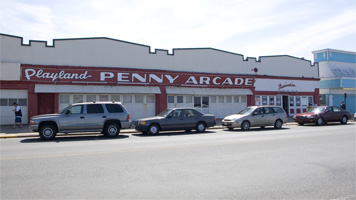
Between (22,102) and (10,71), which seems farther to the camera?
(22,102)

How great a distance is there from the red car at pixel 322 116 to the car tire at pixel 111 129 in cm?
1410

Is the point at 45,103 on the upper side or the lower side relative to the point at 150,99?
lower

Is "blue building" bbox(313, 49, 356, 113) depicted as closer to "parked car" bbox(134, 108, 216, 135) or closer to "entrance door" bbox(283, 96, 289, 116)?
"entrance door" bbox(283, 96, 289, 116)

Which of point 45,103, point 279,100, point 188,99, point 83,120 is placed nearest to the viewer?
point 83,120

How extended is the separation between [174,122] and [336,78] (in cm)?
2501

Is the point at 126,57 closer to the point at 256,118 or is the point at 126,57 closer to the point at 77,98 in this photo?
the point at 77,98

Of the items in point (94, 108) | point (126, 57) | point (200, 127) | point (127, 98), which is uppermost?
point (126, 57)

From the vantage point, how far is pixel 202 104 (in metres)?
25.1

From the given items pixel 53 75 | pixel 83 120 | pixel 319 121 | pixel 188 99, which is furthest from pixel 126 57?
pixel 319 121

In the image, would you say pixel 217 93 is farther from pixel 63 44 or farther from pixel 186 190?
pixel 186 190

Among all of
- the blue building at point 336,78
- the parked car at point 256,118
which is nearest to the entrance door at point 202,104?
the parked car at point 256,118

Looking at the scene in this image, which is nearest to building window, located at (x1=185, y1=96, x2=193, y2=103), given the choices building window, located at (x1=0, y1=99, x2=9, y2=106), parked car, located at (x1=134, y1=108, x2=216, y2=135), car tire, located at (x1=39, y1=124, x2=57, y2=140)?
parked car, located at (x1=134, y1=108, x2=216, y2=135)

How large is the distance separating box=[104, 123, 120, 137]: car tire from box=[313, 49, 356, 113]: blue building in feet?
91.0

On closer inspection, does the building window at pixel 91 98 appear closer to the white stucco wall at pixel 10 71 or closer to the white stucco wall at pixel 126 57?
the white stucco wall at pixel 126 57
